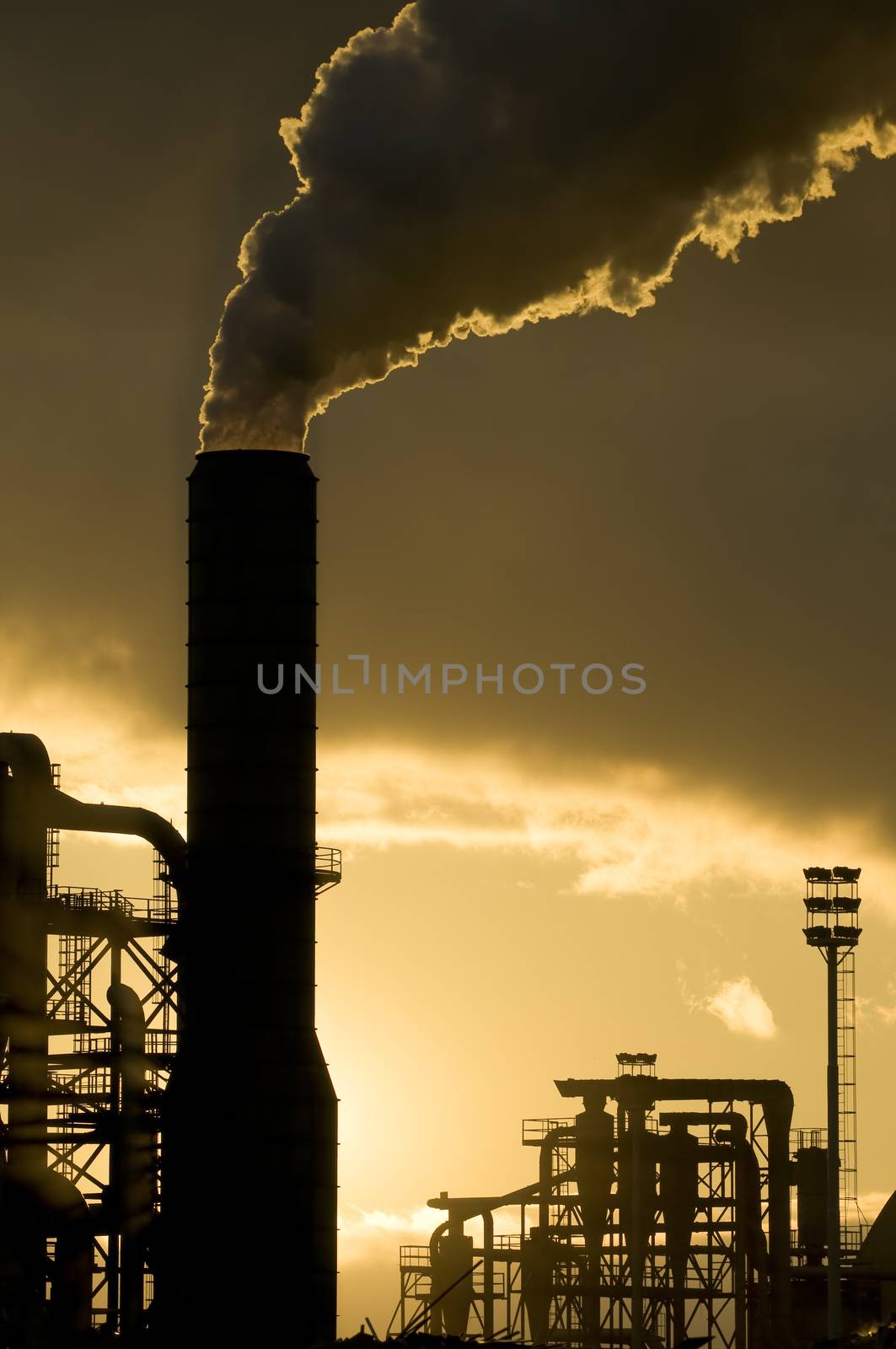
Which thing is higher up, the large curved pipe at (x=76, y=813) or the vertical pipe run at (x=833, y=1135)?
the large curved pipe at (x=76, y=813)

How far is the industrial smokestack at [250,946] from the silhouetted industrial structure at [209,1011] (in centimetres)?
4

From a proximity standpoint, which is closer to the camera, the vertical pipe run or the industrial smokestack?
the vertical pipe run

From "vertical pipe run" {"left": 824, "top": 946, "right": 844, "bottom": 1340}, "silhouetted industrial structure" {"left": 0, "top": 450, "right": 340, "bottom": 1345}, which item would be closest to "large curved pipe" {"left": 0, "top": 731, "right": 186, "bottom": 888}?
"silhouetted industrial structure" {"left": 0, "top": 450, "right": 340, "bottom": 1345}

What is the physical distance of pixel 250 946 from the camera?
62.1 meters

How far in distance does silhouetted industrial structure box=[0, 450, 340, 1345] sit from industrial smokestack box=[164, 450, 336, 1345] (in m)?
0.04

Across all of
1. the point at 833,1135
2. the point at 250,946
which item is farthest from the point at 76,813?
the point at 833,1135

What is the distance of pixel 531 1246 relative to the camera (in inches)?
3179

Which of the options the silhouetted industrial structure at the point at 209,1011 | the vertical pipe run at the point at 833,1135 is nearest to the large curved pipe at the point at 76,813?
the silhouetted industrial structure at the point at 209,1011

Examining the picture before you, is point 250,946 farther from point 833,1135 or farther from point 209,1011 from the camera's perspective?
point 833,1135

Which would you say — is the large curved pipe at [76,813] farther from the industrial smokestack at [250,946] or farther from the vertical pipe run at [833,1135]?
the vertical pipe run at [833,1135]

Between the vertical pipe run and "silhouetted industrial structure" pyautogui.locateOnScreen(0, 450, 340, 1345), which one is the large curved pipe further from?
the vertical pipe run

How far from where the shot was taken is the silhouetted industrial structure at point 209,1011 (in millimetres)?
60250

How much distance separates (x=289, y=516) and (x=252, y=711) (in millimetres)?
4160

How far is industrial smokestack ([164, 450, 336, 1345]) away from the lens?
61000 mm
